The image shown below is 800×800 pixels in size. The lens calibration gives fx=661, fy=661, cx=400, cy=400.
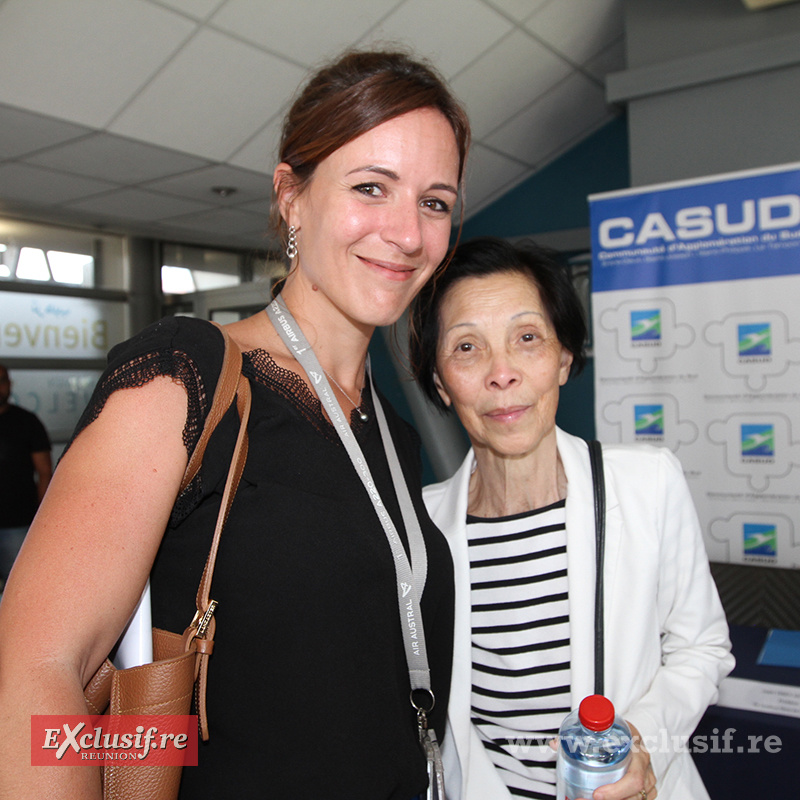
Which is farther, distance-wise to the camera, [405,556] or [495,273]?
[495,273]

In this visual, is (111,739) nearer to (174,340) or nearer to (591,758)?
(174,340)

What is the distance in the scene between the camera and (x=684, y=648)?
1353mm

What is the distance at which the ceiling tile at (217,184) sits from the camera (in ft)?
14.8

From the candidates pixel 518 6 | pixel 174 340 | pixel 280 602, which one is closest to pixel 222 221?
pixel 518 6

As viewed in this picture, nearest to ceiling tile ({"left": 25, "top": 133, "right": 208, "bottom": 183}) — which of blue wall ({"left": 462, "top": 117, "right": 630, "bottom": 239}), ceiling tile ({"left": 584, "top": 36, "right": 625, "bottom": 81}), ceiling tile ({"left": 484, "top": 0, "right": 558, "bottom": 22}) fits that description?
ceiling tile ({"left": 484, "top": 0, "right": 558, "bottom": 22})

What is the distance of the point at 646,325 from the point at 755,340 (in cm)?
50

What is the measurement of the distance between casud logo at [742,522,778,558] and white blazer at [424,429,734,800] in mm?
2034

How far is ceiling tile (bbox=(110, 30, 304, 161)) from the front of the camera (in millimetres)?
3510

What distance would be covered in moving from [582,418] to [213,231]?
382 cm

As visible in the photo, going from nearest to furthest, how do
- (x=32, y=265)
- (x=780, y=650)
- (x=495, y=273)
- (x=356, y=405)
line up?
(x=356, y=405), (x=495, y=273), (x=780, y=650), (x=32, y=265)

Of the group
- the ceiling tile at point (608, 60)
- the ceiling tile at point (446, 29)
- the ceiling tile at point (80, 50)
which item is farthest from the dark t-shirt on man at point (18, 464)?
the ceiling tile at point (608, 60)

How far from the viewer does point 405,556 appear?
41.9 inches

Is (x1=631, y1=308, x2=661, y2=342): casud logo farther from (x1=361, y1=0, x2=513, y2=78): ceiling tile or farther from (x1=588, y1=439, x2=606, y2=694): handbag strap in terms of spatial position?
(x1=588, y1=439, x2=606, y2=694): handbag strap

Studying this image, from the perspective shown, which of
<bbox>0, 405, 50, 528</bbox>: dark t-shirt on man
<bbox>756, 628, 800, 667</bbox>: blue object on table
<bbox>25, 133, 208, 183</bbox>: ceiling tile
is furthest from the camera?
<bbox>0, 405, 50, 528</bbox>: dark t-shirt on man
